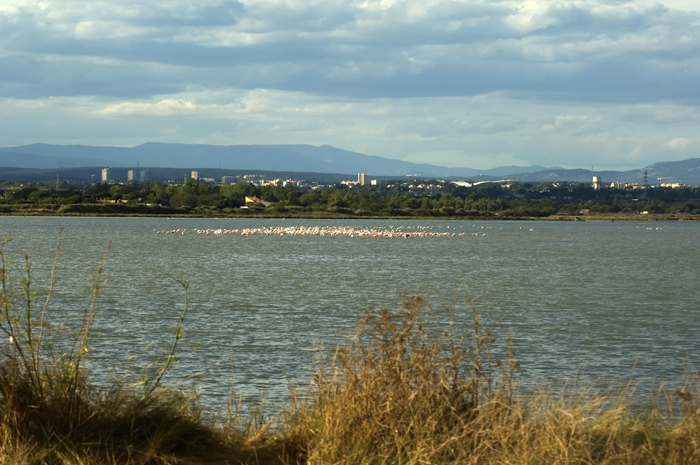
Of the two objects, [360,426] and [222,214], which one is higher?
[360,426]

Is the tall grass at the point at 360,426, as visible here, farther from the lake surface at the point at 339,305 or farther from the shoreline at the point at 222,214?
the shoreline at the point at 222,214

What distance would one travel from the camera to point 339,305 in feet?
80.4

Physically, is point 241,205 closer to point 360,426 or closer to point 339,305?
point 339,305

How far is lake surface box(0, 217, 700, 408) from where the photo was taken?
14.5m

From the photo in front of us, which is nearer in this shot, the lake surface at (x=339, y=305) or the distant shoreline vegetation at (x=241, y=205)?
the lake surface at (x=339, y=305)

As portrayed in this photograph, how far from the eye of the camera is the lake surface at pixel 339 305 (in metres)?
14.5

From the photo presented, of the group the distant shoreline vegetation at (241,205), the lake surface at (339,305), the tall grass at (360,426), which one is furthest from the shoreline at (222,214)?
the tall grass at (360,426)

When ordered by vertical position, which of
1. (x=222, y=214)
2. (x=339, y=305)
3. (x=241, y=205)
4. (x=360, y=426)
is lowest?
(x=222, y=214)

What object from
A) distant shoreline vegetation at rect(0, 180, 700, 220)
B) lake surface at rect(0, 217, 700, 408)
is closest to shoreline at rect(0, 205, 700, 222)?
distant shoreline vegetation at rect(0, 180, 700, 220)

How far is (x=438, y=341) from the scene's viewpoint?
7602 millimetres

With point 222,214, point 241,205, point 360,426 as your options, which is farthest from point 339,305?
point 241,205

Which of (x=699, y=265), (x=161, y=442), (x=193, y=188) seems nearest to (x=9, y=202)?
(x=193, y=188)

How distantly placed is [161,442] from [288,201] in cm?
17775

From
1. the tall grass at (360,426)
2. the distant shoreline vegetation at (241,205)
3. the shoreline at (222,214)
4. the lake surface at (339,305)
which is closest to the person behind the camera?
the tall grass at (360,426)
